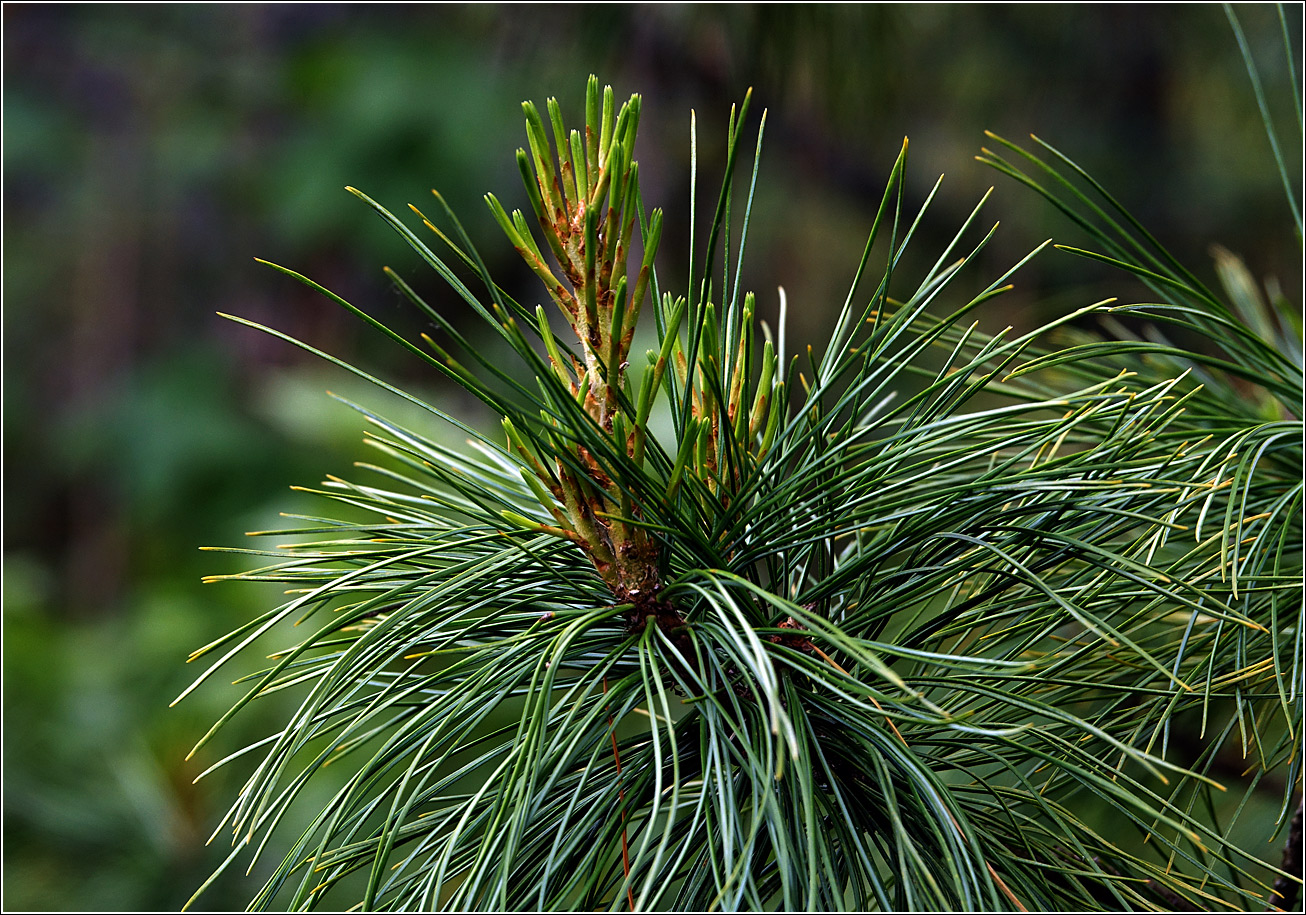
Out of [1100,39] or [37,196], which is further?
[37,196]

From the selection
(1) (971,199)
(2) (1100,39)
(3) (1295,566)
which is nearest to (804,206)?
(1) (971,199)

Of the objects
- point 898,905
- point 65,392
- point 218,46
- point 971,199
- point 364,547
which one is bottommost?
point 898,905

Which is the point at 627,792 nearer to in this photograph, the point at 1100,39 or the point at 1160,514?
the point at 1160,514

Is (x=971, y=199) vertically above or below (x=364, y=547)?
above

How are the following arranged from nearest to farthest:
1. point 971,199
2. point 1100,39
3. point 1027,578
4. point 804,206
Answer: point 1027,578, point 1100,39, point 971,199, point 804,206

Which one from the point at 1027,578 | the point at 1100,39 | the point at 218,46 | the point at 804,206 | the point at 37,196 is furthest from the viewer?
the point at 37,196

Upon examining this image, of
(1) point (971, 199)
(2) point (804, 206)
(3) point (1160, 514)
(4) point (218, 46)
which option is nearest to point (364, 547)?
(3) point (1160, 514)
